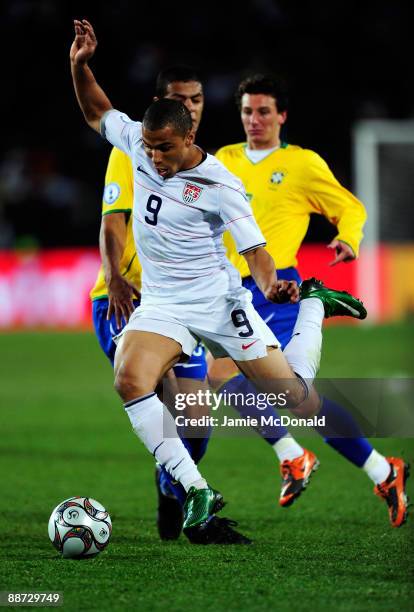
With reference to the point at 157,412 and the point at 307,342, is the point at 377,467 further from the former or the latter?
the point at 157,412

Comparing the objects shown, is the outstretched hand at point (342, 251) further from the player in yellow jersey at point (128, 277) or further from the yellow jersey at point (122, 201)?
the yellow jersey at point (122, 201)

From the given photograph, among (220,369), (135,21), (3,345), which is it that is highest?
(135,21)

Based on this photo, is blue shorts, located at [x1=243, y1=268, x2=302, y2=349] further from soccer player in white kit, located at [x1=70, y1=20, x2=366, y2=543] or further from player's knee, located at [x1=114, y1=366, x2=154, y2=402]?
player's knee, located at [x1=114, y1=366, x2=154, y2=402]

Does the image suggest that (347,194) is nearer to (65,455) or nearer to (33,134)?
(65,455)

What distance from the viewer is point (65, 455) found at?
330 inches

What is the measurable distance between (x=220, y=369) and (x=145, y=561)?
171 cm

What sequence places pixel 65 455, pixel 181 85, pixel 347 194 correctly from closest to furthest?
pixel 181 85, pixel 347 194, pixel 65 455

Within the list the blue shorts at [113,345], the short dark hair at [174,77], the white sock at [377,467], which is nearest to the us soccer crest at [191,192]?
the blue shorts at [113,345]

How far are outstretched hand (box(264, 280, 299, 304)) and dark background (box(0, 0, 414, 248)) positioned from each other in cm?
1298

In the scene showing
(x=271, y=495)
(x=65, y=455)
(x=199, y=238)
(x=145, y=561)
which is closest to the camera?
(x=145, y=561)

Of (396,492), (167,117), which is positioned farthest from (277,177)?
(396,492)

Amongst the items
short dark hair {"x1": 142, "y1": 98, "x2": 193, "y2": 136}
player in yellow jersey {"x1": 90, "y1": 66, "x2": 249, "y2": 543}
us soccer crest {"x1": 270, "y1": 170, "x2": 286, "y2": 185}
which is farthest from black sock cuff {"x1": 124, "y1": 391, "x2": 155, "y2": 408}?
us soccer crest {"x1": 270, "y1": 170, "x2": 286, "y2": 185}

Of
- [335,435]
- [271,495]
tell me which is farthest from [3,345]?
[335,435]

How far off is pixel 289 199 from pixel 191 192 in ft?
4.55
